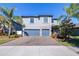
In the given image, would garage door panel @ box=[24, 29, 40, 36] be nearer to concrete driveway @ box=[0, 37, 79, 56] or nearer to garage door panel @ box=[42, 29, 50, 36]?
garage door panel @ box=[42, 29, 50, 36]

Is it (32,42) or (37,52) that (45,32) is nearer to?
(32,42)

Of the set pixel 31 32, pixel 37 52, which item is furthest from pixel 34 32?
pixel 37 52

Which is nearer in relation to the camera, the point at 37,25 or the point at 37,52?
the point at 37,52

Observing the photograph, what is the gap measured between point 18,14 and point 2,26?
3.42 m

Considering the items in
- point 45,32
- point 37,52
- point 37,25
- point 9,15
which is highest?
point 9,15

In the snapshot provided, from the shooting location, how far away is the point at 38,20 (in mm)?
38094

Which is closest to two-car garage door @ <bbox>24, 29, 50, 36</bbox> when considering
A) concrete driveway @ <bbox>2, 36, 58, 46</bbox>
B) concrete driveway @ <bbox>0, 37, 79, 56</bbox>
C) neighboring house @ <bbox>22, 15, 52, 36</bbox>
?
neighboring house @ <bbox>22, 15, 52, 36</bbox>

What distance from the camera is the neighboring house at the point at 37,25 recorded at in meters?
37.4

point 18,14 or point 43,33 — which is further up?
point 18,14

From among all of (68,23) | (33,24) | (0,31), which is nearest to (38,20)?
(33,24)

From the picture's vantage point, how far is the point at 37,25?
124 ft

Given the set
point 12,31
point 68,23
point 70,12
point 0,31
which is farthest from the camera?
→ point 12,31

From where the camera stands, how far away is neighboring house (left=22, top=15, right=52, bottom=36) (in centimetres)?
3744

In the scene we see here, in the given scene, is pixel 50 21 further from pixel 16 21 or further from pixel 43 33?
pixel 16 21
